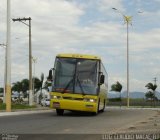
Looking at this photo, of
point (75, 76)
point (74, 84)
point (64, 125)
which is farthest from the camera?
point (75, 76)

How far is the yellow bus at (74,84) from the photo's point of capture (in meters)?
29.1

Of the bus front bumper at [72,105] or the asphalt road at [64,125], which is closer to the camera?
the asphalt road at [64,125]

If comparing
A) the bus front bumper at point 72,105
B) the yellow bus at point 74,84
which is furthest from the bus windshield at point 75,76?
the bus front bumper at point 72,105

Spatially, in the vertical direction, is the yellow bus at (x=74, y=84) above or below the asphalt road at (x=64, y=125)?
above

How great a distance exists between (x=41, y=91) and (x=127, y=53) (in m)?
66.9

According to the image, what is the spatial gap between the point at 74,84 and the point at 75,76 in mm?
488

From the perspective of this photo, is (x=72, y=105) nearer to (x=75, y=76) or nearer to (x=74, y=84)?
(x=74, y=84)

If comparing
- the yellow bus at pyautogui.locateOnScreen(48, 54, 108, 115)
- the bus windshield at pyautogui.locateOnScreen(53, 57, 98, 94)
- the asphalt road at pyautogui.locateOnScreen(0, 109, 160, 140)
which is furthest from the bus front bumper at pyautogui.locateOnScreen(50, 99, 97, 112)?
the asphalt road at pyautogui.locateOnScreen(0, 109, 160, 140)

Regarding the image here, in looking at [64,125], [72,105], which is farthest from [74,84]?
[64,125]

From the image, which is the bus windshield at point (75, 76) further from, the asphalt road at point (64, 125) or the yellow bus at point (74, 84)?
the asphalt road at point (64, 125)

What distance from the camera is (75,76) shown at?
29.3m

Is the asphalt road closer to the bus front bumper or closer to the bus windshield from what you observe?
the bus front bumper

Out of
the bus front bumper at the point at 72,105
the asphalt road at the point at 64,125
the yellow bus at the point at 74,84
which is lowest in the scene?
the asphalt road at the point at 64,125

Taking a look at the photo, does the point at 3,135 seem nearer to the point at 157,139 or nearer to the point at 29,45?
the point at 157,139
